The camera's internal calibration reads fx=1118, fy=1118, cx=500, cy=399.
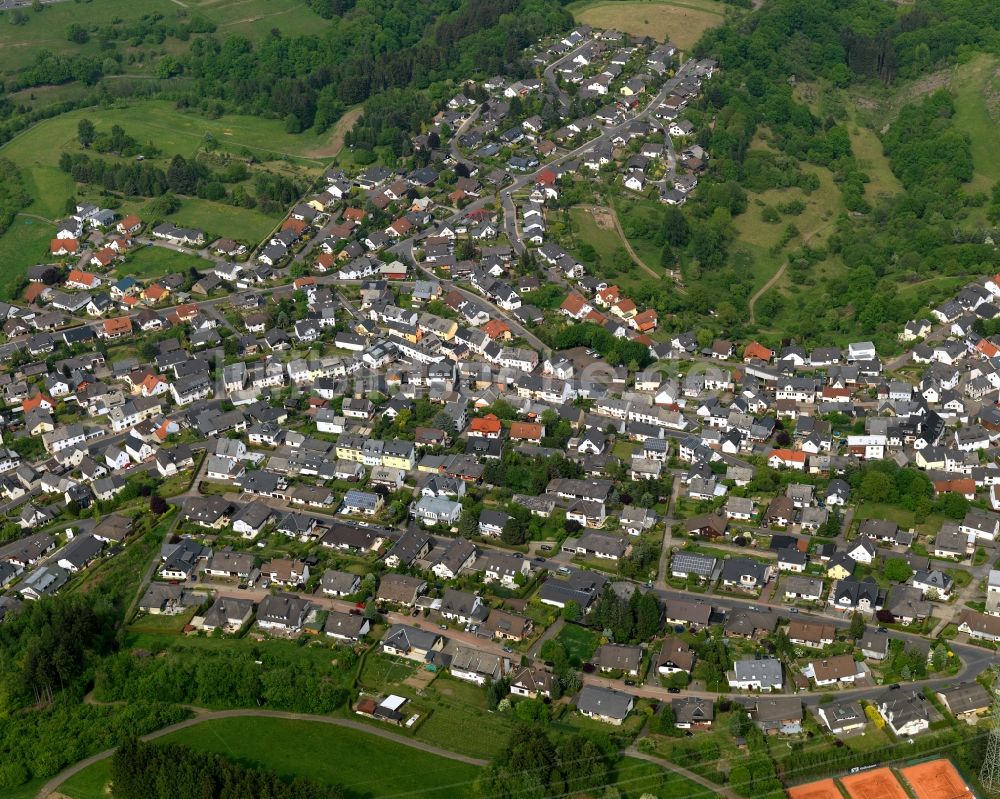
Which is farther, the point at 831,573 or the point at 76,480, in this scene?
the point at 76,480

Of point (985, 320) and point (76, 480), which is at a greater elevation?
point (76, 480)

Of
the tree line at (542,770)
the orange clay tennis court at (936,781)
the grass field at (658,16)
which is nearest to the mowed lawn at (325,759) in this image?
the tree line at (542,770)

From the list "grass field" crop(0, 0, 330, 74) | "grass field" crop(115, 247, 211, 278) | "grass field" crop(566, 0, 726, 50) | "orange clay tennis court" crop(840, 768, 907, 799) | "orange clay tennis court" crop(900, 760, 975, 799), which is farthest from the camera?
"grass field" crop(0, 0, 330, 74)

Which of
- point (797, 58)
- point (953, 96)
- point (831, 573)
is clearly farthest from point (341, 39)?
point (831, 573)

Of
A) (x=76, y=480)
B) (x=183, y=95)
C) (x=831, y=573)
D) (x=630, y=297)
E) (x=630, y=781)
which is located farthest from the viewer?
(x=183, y=95)

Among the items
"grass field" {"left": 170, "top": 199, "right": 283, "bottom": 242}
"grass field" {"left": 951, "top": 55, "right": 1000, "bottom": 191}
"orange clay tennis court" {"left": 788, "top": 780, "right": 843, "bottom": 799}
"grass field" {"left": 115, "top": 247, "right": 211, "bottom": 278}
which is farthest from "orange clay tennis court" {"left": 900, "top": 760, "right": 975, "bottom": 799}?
"grass field" {"left": 951, "top": 55, "right": 1000, "bottom": 191}

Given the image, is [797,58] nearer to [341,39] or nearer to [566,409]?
[341,39]

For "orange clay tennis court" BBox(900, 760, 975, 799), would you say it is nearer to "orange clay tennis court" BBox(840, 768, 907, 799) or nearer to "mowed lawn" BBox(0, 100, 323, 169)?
"orange clay tennis court" BBox(840, 768, 907, 799)
